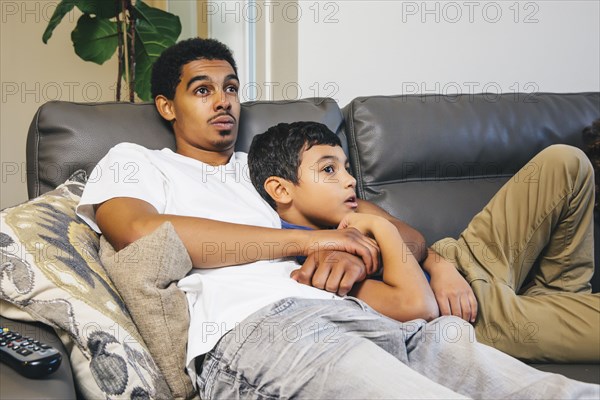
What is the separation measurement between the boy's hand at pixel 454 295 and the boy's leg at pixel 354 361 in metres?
0.10

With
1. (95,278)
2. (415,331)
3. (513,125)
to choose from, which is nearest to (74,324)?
(95,278)

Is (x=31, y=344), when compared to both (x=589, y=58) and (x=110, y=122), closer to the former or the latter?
(x=110, y=122)

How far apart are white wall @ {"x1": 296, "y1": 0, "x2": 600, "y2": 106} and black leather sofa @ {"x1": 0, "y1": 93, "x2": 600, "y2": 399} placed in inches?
16.0

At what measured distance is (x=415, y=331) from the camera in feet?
4.12

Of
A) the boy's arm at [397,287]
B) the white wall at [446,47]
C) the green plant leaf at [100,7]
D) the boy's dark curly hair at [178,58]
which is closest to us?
the boy's arm at [397,287]

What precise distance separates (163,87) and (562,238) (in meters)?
1.06

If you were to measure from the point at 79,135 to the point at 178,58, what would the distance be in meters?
0.33

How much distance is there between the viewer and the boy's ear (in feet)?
5.02

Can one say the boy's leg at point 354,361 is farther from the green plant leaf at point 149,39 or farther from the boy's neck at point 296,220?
the green plant leaf at point 149,39

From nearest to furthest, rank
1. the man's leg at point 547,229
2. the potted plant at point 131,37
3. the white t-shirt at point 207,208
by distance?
1. the white t-shirt at point 207,208
2. the man's leg at point 547,229
3. the potted plant at point 131,37

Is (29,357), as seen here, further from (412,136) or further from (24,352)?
(412,136)

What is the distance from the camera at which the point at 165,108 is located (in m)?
1.71

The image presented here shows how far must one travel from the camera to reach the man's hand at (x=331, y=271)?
127cm

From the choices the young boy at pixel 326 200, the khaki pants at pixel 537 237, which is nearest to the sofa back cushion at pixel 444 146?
the khaki pants at pixel 537 237
